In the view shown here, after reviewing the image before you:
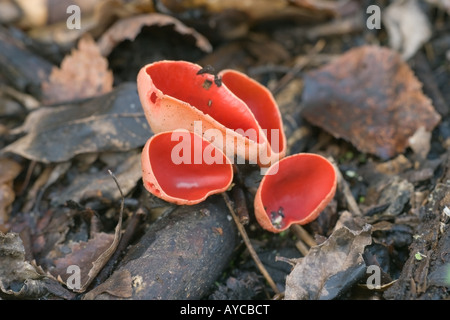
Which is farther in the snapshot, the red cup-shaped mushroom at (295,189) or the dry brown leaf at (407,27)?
the dry brown leaf at (407,27)

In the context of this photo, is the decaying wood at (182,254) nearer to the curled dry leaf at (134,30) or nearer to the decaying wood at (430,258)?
the decaying wood at (430,258)

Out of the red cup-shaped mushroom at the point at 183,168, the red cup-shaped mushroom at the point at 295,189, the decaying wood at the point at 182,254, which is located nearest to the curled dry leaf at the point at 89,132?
the red cup-shaped mushroom at the point at 183,168

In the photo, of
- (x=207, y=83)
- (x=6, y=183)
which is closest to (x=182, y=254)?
(x=207, y=83)

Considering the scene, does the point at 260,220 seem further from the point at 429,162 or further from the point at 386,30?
the point at 386,30

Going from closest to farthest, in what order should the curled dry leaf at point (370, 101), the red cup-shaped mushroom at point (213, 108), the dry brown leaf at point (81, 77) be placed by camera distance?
the red cup-shaped mushroom at point (213, 108), the curled dry leaf at point (370, 101), the dry brown leaf at point (81, 77)

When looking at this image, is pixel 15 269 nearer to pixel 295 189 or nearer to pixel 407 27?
pixel 295 189

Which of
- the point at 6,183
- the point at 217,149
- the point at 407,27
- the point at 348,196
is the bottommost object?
the point at 6,183
